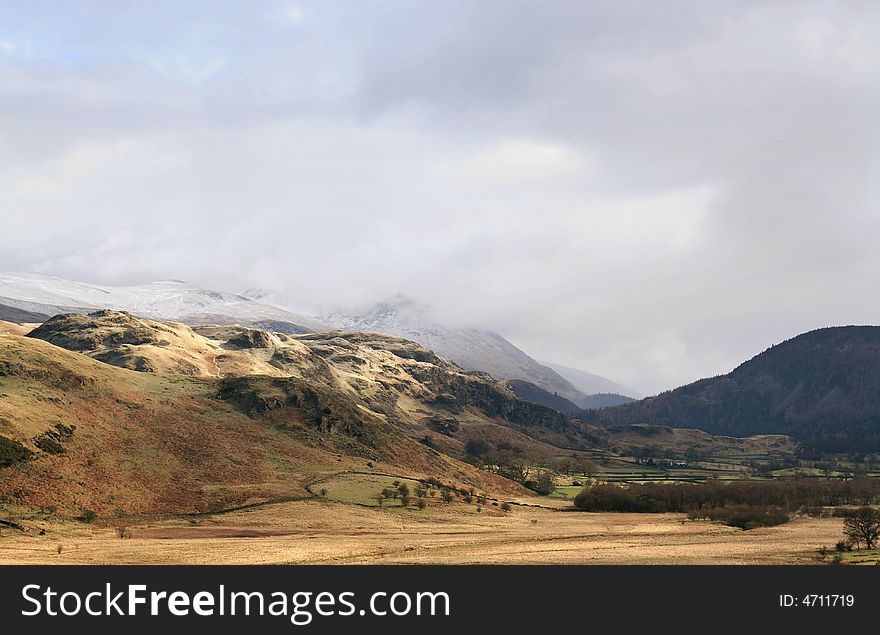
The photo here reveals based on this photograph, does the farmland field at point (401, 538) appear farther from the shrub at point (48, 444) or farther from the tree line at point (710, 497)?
the shrub at point (48, 444)

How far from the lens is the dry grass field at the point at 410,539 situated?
81.9 meters

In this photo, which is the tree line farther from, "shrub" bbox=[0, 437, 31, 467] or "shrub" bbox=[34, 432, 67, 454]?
"shrub" bbox=[0, 437, 31, 467]

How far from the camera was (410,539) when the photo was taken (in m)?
106

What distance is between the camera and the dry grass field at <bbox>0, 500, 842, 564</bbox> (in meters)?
81.9

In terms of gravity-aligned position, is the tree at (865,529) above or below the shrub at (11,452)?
below

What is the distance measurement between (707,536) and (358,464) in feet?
301

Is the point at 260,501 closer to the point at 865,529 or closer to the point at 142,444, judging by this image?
the point at 142,444

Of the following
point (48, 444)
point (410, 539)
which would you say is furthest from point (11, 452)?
point (410, 539)

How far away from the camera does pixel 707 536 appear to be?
111312mm

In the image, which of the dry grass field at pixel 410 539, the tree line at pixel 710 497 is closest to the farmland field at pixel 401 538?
the dry grass field at pixel 410 539

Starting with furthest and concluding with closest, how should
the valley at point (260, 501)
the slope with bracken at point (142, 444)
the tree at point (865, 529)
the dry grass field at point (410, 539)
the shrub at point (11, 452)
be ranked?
Answer: the slope with bracken at point (142, 444) → the shrub at point (11, 452) → the tree at point (865, 529) → the valley at point (260, 501) → the dry grass field at point (410, 539)

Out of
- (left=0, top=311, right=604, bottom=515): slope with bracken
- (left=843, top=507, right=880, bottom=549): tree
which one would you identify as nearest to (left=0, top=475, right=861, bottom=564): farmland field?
(left=843, top=507, right=880, bottom=549): tree

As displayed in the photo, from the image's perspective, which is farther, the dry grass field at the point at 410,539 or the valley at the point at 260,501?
the valley at the point at 260,501
